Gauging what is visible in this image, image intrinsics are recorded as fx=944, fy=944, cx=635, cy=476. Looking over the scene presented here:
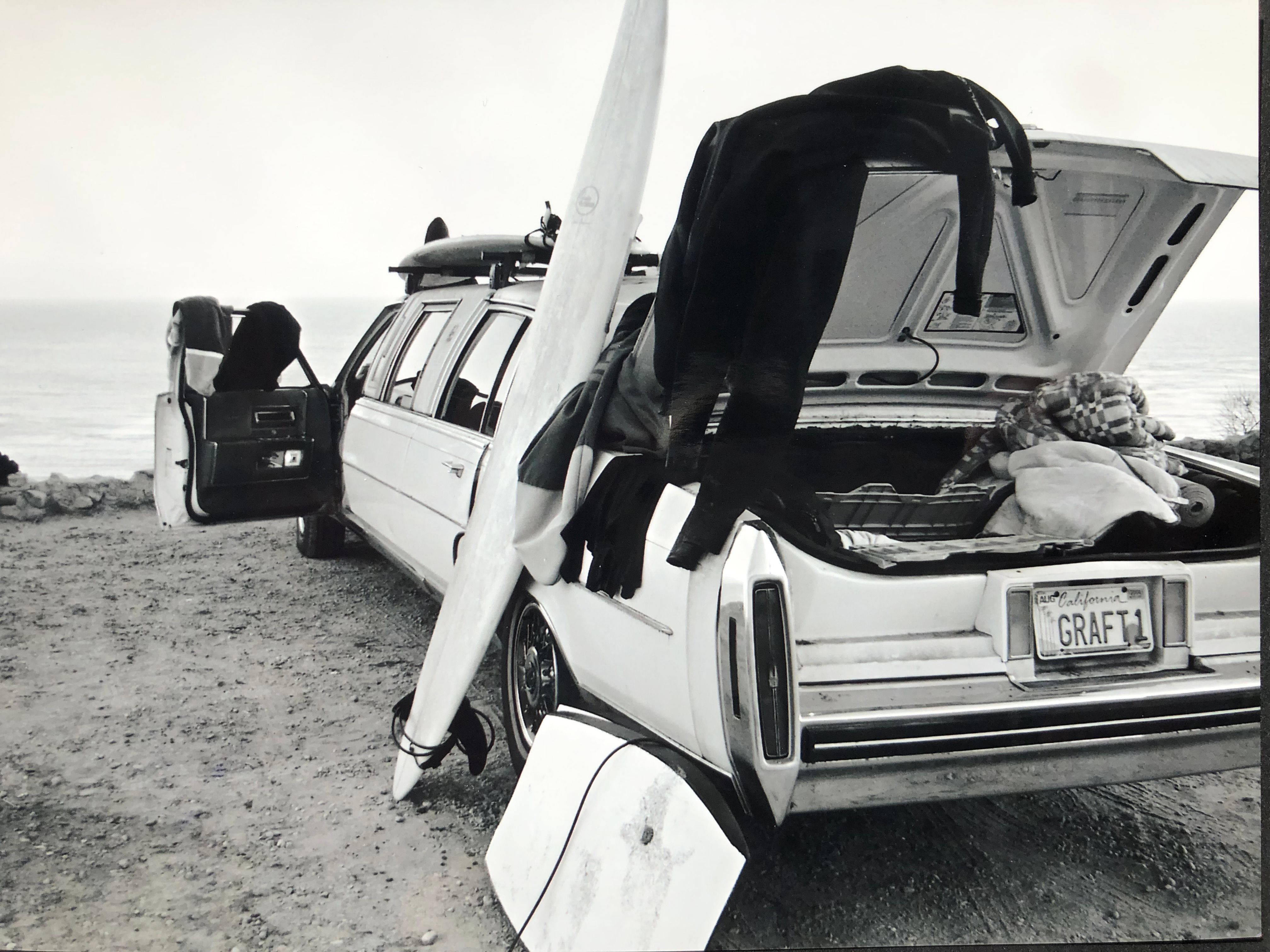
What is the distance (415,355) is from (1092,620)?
271 cm

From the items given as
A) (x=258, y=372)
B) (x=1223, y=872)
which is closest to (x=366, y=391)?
(x=258, y=372)

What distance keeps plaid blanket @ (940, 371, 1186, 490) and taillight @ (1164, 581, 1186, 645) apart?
543mm

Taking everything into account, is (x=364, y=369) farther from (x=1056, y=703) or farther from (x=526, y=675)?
(x=1056, y=703)

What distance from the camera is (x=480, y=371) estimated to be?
3.20 metres

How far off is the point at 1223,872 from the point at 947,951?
838 millimetres

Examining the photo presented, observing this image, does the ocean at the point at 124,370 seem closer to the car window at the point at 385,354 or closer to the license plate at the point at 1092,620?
the car window at the point at 385,354

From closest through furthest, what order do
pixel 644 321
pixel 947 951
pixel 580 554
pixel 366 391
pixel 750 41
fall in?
1. pixel 947 951
2. pixel 580 554
3. pixel 644 321
4. pixel 750 41
5. pixel 366 391

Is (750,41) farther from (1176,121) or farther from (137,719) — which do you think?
(137,719)

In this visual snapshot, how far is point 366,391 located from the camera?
419 cm

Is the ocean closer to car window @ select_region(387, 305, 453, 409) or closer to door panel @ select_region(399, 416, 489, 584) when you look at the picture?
car window @ select_region(387, 305, 453, 409)

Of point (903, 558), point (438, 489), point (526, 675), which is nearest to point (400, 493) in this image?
point (438, 489)

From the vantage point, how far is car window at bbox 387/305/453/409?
368cm

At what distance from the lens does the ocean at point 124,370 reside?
2.84m

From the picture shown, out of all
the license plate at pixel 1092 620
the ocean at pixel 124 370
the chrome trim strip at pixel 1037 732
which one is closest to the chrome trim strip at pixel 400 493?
the ocean at pixel 124 370
